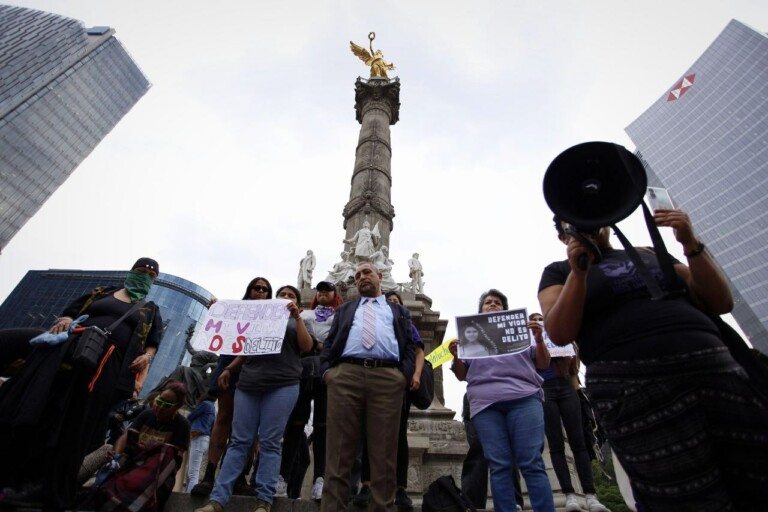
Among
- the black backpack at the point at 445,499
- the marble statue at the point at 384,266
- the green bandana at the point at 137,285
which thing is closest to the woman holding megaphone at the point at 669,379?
the black backpack at the point at 445,499

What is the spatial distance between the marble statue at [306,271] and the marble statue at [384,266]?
1.68 m

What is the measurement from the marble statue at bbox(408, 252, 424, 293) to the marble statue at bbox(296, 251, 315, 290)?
8.69 ft

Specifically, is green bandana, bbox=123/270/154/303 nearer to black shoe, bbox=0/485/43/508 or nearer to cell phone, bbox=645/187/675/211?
black shoe, bbox=0/485/43/508

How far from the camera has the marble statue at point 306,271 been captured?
444 inches

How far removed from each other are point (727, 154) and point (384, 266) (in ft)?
193

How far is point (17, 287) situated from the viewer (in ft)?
203

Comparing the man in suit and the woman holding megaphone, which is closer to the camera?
the woman holding megaphone

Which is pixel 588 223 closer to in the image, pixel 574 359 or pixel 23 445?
pixel 574 359

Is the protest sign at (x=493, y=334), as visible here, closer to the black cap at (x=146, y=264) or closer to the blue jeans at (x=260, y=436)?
the blue jeans at (x=260, y=436)

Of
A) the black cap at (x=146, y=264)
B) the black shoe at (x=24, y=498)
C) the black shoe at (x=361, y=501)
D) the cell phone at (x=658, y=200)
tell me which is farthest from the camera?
the black cap at (x=146, y=264)

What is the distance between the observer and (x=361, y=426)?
2945 millimetres

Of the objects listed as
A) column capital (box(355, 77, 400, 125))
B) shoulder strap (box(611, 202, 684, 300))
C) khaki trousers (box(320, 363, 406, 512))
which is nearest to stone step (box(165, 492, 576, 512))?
khaki trousers (box(320, 363, 406, 512))

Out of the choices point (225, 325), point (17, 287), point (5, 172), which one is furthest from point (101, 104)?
point (225, 325)

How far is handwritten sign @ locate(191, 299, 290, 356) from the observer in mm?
3750
